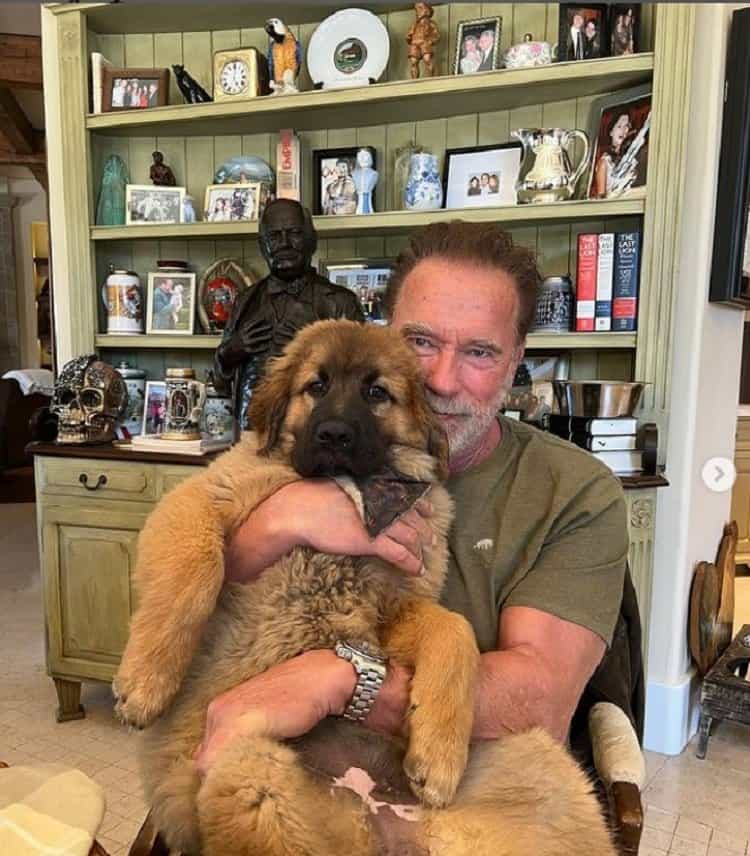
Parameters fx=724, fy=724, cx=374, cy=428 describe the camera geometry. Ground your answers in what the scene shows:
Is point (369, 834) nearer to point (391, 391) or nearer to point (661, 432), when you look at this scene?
point (391, 391)

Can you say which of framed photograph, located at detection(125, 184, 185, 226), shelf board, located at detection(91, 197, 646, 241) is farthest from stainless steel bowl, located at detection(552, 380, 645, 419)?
framed photograph, located at detection(125, 184, 185, 226)

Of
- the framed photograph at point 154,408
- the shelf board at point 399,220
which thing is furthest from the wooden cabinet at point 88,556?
the shelf board at point 399,220

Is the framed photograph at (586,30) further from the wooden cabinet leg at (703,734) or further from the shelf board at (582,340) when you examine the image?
the wooden cabinet leg at (703,734)

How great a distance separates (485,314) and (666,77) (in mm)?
1633

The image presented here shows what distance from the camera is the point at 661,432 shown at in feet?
8.36

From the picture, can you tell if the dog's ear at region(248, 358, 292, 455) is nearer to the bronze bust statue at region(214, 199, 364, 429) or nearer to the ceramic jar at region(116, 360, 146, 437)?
the bronze bust statue at region(214, 199, 364, 429)

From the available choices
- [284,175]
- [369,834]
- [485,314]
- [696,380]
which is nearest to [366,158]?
[284,175]

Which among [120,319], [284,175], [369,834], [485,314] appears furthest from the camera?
[120,319]

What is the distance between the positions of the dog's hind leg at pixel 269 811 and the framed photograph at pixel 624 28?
8.10 feet

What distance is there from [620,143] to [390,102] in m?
0.85

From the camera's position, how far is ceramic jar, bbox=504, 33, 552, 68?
2.51 meters

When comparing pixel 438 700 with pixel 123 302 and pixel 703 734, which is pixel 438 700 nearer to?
pixel 703 734

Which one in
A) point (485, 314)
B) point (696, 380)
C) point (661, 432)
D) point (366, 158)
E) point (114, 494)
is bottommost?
point (114, 494)

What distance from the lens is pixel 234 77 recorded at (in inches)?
113
